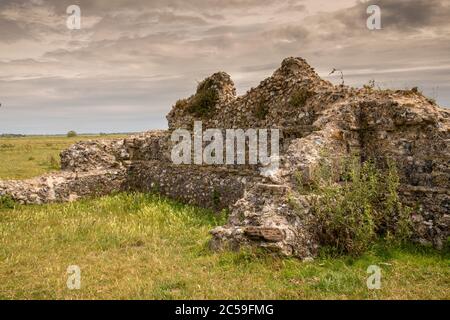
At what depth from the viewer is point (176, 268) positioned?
8398 mm

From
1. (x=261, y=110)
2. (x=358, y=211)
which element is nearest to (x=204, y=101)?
(x=261, y=110)

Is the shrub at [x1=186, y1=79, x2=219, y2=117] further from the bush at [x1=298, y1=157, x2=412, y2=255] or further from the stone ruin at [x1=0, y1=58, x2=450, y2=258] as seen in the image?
the bush at [x1=298, y1=157, x2=412, y2=255]

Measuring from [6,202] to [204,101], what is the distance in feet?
24.7

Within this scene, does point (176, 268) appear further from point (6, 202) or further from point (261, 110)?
point (6, 202)

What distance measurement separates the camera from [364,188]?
9164mm

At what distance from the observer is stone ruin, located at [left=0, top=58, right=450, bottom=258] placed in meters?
9.10

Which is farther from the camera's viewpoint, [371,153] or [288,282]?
[371,153]

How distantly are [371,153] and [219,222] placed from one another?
4.28 meters

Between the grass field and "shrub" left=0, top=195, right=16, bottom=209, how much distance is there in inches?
127

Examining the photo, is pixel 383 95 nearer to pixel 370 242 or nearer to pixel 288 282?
pixel 370 242

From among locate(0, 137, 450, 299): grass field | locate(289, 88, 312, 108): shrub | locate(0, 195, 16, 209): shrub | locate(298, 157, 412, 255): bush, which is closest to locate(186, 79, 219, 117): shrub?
locate(289, 88, 312, 108): shrub

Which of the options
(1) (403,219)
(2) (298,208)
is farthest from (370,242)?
(2) (298,208)

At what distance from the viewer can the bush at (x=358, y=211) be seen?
866 cm
